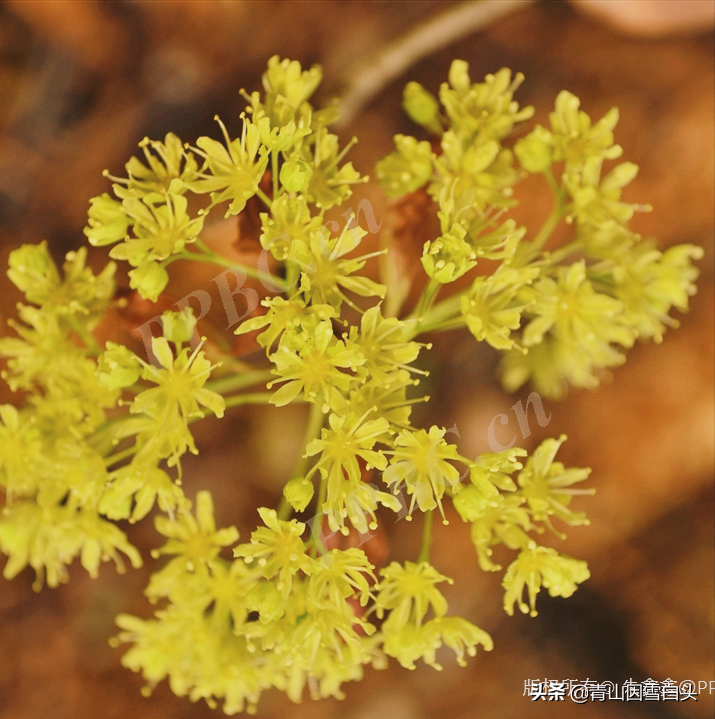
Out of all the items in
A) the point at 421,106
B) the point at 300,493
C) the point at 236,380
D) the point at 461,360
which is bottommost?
the point at 300,493

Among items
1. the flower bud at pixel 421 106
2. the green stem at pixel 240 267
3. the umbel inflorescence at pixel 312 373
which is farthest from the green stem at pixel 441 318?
the flower bud at pixel 421 106

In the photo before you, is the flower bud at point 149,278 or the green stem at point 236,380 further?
the green stem at point 236,380

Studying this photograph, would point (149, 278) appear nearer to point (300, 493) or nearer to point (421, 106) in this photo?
point (300, 493)

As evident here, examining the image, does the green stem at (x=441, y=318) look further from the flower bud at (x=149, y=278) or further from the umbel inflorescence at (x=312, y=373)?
the flower bud at (x=149, y=278)

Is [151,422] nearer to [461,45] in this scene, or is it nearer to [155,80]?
[155,80]

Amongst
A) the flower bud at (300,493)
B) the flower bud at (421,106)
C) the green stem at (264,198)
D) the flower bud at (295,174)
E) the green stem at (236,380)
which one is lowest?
the flower bud at (300,493)

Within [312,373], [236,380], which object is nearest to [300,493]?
[312,373]
